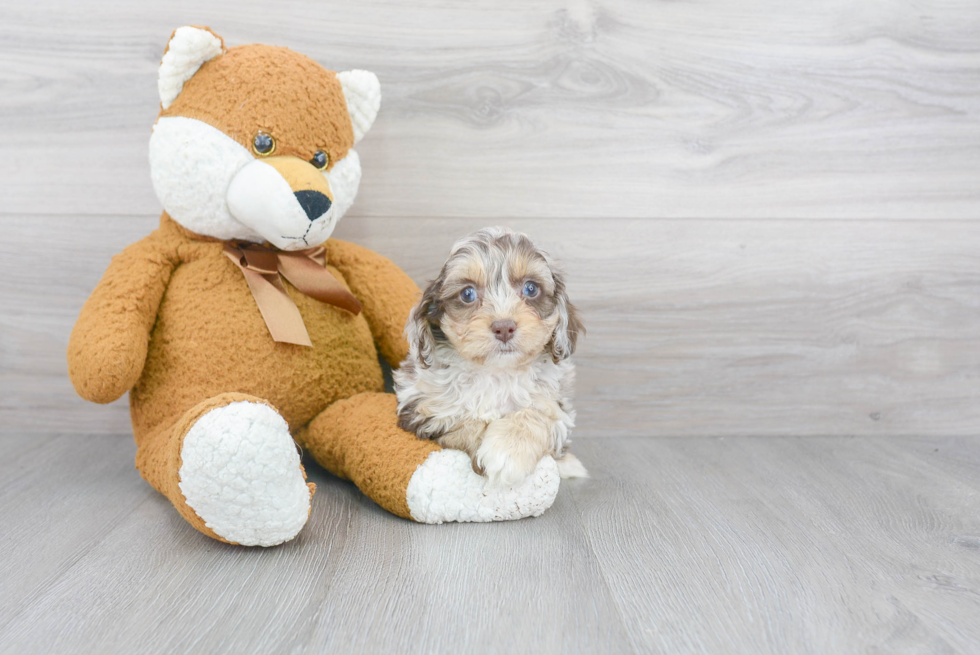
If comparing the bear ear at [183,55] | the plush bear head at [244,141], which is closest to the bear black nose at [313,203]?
the plush bear head at [244,141]

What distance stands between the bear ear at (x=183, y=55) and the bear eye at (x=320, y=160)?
302mm

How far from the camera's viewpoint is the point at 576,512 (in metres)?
1.54

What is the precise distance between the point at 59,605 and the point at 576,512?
38.3 inches

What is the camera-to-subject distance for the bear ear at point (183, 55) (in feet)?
4.83

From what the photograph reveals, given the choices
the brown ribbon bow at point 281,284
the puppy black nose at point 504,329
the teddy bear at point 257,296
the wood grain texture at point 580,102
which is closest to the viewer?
the puppy black nose at point 504,329

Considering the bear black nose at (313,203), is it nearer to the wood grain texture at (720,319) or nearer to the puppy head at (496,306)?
the puppy head at (496,306)

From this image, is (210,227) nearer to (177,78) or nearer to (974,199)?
(177,78)

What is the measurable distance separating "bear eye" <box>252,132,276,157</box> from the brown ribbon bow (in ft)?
0.79

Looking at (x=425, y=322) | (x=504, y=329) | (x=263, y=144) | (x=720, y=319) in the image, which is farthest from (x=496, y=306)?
(x=720, y=319)

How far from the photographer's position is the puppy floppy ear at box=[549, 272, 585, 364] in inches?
58.8

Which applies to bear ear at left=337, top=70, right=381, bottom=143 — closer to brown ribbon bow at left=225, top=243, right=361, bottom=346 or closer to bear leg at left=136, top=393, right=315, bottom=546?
brown ribbon bow at left=225, top=243, right=361, bottom=346

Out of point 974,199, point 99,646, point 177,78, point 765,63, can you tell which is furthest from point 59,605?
point 974,199

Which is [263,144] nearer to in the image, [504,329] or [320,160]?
[320,160]

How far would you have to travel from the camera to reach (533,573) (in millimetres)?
1248
